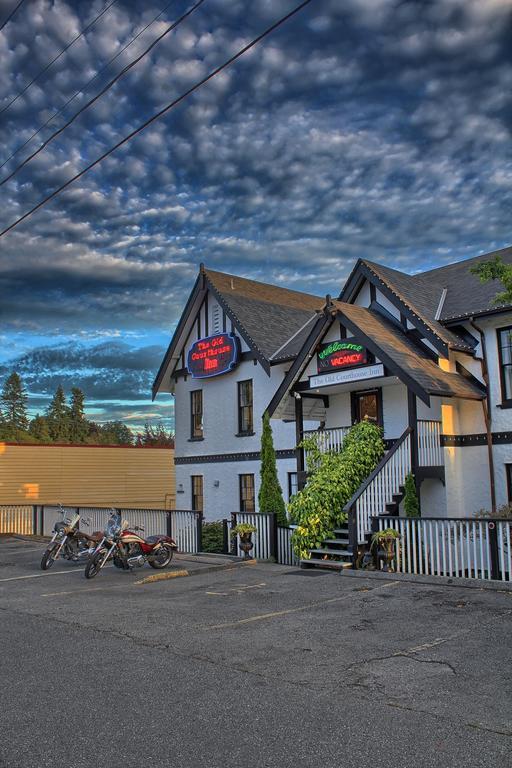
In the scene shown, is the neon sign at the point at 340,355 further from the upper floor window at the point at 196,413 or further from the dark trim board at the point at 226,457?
the upper floor window at the point at 196,413

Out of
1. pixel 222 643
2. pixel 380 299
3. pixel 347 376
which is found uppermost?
pixel 380 299

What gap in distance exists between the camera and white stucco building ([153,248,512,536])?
705 inches

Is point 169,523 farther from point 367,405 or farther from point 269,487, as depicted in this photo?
point 367,405

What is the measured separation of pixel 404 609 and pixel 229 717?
206 inches

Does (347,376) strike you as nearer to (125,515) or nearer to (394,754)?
(125,515)

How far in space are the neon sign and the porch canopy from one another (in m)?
0.17

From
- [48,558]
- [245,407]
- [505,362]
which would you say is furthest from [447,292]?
[48,558]

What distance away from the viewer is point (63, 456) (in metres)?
34.3

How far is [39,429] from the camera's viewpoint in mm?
107250

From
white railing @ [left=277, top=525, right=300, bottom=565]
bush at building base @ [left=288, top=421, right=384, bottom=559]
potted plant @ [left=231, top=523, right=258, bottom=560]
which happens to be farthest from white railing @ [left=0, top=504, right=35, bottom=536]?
bush at building base @ [left=288, top=421, right=384, bottom=559]

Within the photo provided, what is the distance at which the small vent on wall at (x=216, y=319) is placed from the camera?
27609 mm

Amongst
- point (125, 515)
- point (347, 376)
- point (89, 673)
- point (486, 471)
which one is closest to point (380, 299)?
point (347, 376)

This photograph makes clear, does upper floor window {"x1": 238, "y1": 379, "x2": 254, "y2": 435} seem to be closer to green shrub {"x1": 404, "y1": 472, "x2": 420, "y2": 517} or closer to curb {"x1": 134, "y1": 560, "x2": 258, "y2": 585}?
curb {"x1": 134, "y1": 560, "x2": 258, "y2": 585}

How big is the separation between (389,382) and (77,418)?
101m
